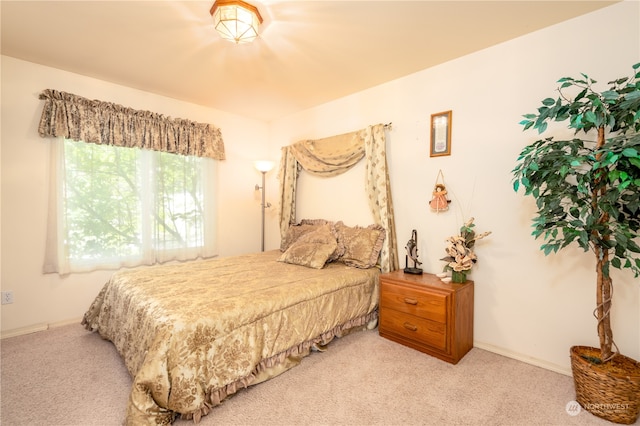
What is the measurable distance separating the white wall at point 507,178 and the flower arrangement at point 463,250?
0.16 m

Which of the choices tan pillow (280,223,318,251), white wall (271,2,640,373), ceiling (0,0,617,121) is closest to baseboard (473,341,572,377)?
white wall (271,2,640,373)

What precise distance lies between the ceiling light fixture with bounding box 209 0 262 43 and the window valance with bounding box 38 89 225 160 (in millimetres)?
1832

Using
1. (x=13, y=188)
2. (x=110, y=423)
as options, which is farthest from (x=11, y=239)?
(x=110, y=423)

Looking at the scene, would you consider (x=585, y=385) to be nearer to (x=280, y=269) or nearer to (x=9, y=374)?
(x=280, y=269)

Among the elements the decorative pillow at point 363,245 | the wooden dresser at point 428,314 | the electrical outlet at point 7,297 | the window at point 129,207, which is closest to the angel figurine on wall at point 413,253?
the wooden dresser at point 428,314

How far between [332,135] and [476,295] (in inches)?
92.2

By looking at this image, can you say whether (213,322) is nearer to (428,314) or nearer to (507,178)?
(428,314)

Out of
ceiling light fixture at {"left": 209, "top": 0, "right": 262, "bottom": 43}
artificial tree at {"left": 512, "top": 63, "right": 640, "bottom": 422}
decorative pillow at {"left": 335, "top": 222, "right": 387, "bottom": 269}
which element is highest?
ceiling light fixture at {"left": 209, "top": 0, "right": 262, "bottom": 43}

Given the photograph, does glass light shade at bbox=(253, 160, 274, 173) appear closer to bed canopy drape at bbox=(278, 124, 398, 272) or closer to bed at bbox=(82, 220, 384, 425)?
bed canopy drape at bbox=(278, 124, 398, 272)

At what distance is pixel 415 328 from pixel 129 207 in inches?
126

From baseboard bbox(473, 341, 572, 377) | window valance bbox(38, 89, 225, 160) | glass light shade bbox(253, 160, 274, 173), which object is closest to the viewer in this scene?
baseboard bbox(473, 341, 572, 377)

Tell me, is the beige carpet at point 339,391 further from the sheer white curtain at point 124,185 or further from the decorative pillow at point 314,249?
the sheer white curtain at point 124,185

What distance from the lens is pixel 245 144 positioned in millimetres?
4250

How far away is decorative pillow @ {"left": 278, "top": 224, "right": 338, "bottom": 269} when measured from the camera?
2.90m
